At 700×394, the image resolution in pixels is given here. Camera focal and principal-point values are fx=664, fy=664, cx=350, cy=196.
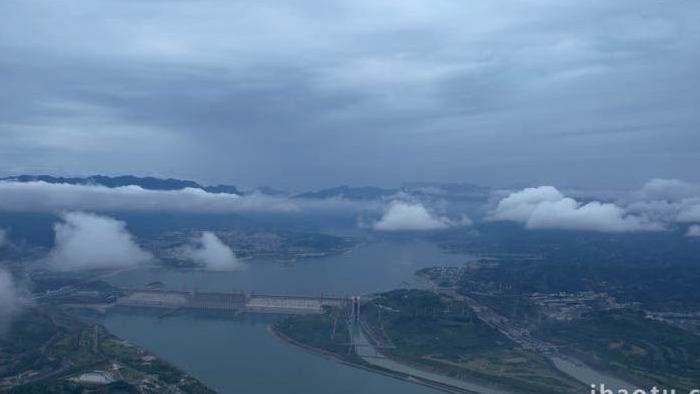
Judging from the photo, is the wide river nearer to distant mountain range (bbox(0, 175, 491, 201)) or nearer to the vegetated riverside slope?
the vegetated riverside slope

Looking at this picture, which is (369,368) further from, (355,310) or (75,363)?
(75,363)

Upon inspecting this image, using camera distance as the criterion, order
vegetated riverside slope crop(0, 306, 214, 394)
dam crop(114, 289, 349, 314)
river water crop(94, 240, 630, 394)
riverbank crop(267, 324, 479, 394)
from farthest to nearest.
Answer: dam crop(114, 289, 349, 314), river water crop(94, 240, 630, 394), riverbank crop(267, 324, 479, 394), vegetated riverside slope crop(0, 306, 214, 394)

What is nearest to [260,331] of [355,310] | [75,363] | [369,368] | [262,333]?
[262,333]

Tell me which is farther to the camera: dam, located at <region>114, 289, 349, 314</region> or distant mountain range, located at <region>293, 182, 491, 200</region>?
distant mountain range, located at <region>293, 182, 491, 200</region>

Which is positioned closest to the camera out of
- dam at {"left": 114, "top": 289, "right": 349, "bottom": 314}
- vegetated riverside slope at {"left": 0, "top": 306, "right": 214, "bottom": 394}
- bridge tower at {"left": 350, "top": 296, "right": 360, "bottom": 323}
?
vegetated riverside slope at {"left": 0, "top": 306, "right": 214, "bottom": 394}

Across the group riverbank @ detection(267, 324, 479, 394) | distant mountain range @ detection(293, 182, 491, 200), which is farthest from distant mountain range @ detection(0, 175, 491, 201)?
riverbank @ detection(267, 324, 479, 394)

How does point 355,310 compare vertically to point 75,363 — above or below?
above

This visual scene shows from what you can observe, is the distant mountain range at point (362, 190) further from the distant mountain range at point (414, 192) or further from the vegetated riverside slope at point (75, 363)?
the vegetated riverside slope at point (75, 363)

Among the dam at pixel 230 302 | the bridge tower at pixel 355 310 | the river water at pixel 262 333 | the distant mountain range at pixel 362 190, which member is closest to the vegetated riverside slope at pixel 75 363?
the river water at pixel 262 333
